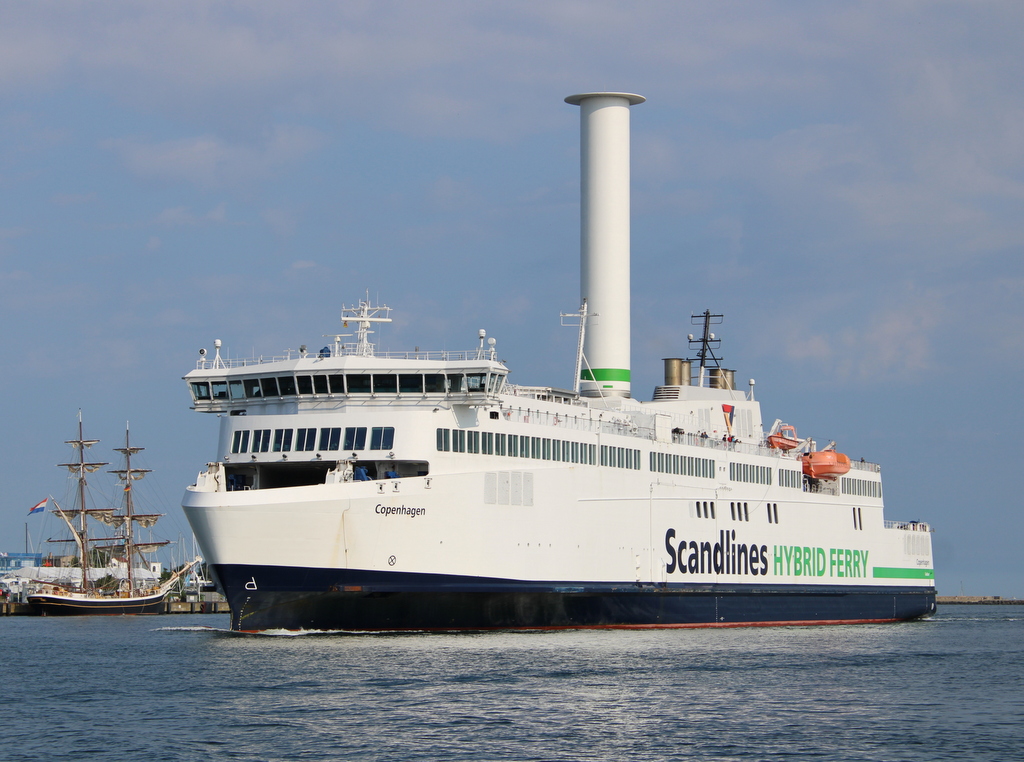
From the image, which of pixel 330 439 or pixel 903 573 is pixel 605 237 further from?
pixel 903 573

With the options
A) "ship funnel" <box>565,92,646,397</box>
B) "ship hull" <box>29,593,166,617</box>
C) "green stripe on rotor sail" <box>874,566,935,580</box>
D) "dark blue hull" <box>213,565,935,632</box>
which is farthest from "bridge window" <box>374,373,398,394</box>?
"ship hull" <box>29,593,166,617</box>

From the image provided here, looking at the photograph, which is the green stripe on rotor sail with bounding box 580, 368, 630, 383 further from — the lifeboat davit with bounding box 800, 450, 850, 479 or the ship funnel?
the lifeboat davit with bounding box 800, 450, 850, 479

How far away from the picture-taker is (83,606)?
93.1 meters

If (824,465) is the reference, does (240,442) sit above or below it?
below

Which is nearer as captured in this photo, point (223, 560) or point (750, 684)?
point (750, 684)

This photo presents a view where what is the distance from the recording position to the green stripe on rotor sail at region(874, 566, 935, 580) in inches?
2406

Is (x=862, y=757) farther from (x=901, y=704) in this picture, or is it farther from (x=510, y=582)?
(x=510, y=582)

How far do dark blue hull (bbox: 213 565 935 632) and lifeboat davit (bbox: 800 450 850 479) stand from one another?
992cm

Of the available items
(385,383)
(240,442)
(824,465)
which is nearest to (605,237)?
(824,465)

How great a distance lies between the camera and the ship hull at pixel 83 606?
9244 centimetres

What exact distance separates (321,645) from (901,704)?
14.8 metres

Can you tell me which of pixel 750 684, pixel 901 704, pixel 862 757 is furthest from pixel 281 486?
pixel 862 757

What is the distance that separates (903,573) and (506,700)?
39251 millimetres

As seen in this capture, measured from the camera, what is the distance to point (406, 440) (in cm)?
3884
